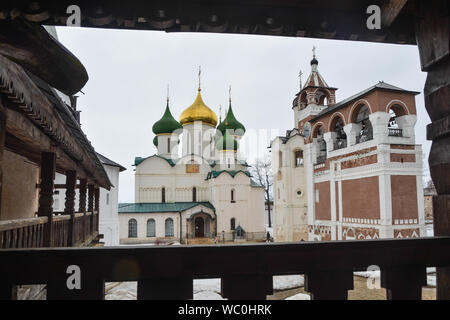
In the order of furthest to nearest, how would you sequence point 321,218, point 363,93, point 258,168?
point 258,168
point 321,218
point 363,93

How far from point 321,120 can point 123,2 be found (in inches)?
807

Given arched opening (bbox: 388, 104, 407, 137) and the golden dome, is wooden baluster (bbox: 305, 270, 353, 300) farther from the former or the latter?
the golden dome

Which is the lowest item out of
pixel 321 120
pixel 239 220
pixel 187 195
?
pixel 239 220

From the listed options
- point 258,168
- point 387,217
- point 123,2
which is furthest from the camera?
point 258,168

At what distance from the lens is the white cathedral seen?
2705 centimetres

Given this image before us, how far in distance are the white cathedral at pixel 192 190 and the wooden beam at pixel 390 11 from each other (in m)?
26.4

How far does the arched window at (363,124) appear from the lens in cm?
1770

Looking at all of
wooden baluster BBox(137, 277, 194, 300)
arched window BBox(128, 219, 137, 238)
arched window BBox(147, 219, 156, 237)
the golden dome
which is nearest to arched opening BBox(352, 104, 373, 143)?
the golden dome

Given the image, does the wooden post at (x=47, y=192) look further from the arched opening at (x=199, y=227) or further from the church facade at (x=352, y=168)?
the arched opening at (x=199, y=227)

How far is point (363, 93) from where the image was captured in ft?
54.9

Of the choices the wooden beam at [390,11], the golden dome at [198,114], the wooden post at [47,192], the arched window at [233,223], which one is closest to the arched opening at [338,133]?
the arched window at [233,223]

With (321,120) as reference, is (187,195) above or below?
below

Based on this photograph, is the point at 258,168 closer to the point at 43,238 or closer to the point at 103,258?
the point at 43,238
